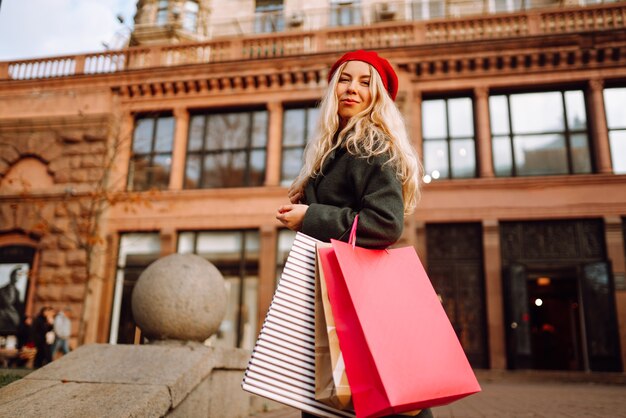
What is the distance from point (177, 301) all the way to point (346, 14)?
63.7ft

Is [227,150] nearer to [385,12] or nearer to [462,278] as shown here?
[385,12]

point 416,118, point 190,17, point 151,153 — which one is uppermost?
point 190,17

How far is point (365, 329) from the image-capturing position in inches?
62.7

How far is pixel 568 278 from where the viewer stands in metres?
15.8

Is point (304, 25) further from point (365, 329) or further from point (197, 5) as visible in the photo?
point (365, 329)

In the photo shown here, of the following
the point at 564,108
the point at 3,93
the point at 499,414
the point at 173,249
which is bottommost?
the point at 499,414

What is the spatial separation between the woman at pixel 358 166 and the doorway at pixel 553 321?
55.8 ft

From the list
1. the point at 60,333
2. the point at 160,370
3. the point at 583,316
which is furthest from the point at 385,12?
the point at 160,370

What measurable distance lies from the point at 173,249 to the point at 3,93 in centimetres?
1032

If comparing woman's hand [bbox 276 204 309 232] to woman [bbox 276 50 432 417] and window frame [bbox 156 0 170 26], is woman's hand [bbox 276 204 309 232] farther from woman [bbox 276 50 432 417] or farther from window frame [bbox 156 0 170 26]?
window frame [bbox 156 0 170 26]

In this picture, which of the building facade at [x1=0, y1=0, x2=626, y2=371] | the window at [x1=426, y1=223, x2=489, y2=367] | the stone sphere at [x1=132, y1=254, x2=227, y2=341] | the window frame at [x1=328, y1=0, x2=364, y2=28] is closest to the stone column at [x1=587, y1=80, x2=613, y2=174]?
the building facade at [x1=0, y1=0, x2=626, y2=371]

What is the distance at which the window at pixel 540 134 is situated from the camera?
16.4m

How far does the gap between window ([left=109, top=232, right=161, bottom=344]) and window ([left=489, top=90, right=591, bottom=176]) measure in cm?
1272

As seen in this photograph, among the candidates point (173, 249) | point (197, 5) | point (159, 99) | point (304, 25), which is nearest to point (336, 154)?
point (173, 249)
